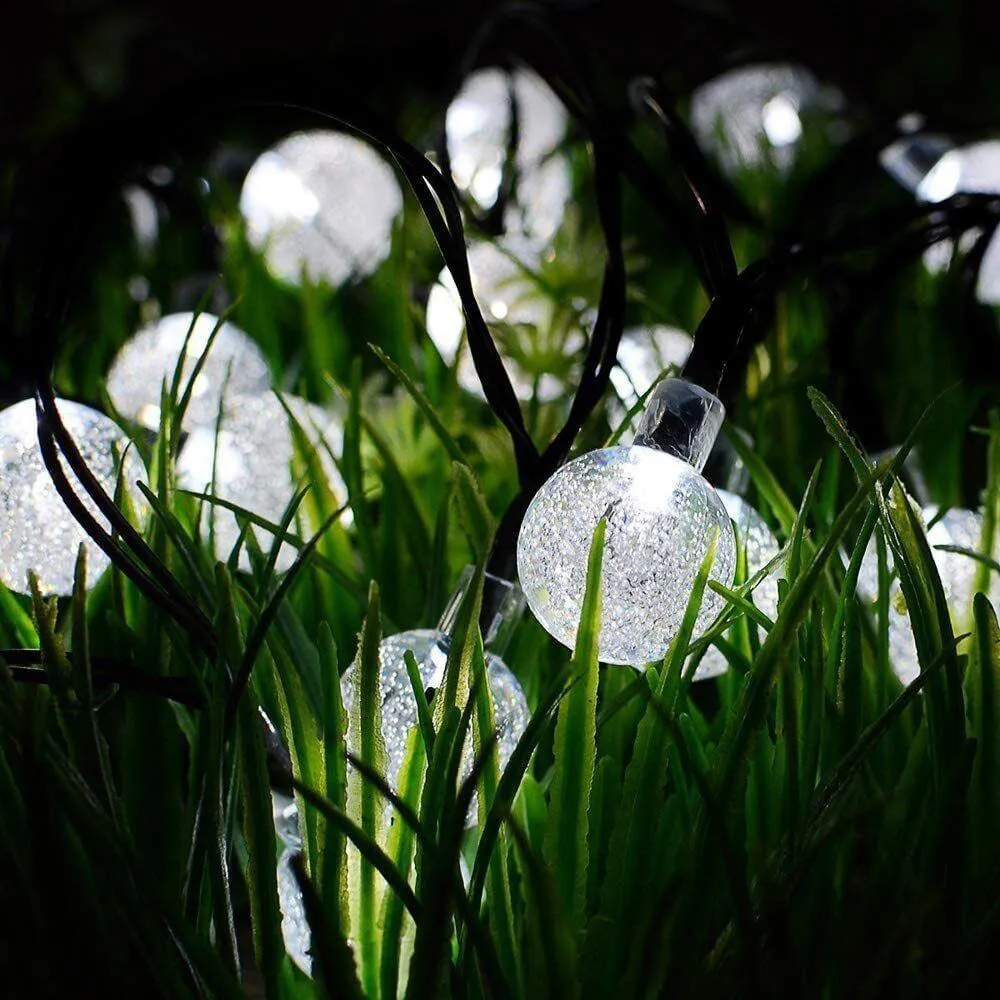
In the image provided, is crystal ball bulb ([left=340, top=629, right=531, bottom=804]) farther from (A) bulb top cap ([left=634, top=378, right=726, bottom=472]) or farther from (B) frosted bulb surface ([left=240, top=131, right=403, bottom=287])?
(B) frosted bulb surface ([left=240, top=131, right=403, bottom=287])

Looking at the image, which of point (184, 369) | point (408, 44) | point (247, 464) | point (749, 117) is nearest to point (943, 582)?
point (247, 464)

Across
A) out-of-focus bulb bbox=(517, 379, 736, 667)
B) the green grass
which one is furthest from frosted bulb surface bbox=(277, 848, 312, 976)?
out-of-focus bulb bbox=(517, 379, 736, 667)

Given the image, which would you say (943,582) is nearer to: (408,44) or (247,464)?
(247,464)

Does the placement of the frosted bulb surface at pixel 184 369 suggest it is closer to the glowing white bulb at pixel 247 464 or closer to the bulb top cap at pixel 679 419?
the glowing white bulb at pixel 247 464

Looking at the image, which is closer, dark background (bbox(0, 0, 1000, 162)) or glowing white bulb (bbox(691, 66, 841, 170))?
glowing white bulb (bbox(691, 66, 841, 170))

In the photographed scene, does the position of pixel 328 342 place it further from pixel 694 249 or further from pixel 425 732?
pixel 425 732
